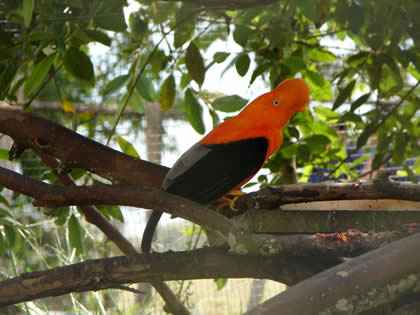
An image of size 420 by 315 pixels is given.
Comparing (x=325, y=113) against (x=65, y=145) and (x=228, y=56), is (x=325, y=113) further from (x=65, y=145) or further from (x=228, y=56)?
(x=65, y=145)

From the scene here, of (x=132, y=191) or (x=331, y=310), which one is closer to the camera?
(x=331, y=310)

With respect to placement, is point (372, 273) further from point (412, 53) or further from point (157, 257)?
point (412, 53)

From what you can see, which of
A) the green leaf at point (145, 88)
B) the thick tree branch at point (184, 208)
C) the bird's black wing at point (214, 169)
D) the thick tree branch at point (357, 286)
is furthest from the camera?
the green leaf at point (145, 88)

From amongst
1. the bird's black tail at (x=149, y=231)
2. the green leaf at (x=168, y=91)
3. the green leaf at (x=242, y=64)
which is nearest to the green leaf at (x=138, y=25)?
the green leaf at (x=168, y=91)

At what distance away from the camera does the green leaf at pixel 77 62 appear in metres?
0.74

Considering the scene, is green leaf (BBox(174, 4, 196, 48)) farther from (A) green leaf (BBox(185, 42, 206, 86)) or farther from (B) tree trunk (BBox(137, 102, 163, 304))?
(B) tree trunk (BBox(137, 102, 163, 304))

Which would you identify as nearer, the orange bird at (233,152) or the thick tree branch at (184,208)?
the thick tree branch at (184,208)

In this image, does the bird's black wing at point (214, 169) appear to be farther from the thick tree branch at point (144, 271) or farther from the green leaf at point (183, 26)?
the green leaf at point (183, 26)

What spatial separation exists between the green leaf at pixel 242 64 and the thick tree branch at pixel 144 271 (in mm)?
378

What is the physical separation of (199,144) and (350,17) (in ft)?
1.06

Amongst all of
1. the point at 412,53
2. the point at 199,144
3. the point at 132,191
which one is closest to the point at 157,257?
the point at 132,191

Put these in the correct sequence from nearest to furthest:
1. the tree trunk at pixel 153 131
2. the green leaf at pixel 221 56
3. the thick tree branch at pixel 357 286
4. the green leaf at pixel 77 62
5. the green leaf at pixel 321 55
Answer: the thick tree branch at pixel 357 286 → the green leaf at pixel 77 62 → the green leaf at pixel 221 56 → the green leaf at pixel 321 55 → the tree trunk at pixel 153 131

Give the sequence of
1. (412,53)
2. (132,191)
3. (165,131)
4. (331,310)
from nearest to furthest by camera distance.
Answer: (331,310), (132,191), (412,53), (165,131)

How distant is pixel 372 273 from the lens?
1.26 ft
